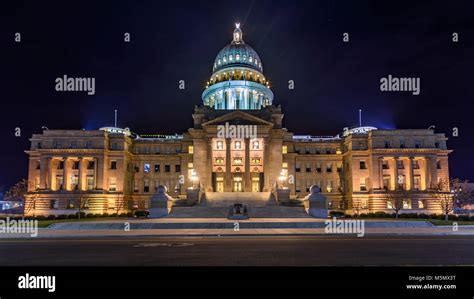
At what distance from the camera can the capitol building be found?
77.9m

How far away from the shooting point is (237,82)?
10488cm

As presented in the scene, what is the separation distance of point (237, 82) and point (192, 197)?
51.8m

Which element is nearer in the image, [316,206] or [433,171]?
[316,206]

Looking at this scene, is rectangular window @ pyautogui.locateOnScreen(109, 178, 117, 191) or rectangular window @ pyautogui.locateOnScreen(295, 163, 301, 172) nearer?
rectangular window @ pyautogui.locateOnScreen(109, 178, 117, 191)

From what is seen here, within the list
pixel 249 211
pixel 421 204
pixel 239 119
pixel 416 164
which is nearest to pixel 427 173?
pixel 416 164

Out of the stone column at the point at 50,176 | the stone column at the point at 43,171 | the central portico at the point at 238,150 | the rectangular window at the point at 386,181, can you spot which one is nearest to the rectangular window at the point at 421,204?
the rectangular window at the point at 386,181

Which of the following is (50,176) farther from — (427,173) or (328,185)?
(427,173)

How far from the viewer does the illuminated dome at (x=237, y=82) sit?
342 feet

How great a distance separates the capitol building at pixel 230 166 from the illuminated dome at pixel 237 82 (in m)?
18.6

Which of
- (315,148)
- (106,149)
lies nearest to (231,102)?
(315,148)

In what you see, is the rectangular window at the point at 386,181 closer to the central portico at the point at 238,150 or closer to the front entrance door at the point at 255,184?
the central portico at the point at 238,150

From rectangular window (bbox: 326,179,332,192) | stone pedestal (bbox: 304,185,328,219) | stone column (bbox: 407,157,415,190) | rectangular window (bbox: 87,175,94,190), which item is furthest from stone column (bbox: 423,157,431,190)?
rectangular window (bbox: 87,175,94,190)

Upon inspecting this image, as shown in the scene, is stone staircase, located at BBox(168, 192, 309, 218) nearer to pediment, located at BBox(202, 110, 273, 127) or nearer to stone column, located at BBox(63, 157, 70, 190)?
pediment, located at BBox(202, 110, 273, 127)

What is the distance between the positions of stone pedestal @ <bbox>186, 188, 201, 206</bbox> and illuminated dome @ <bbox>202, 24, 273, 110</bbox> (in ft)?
146
